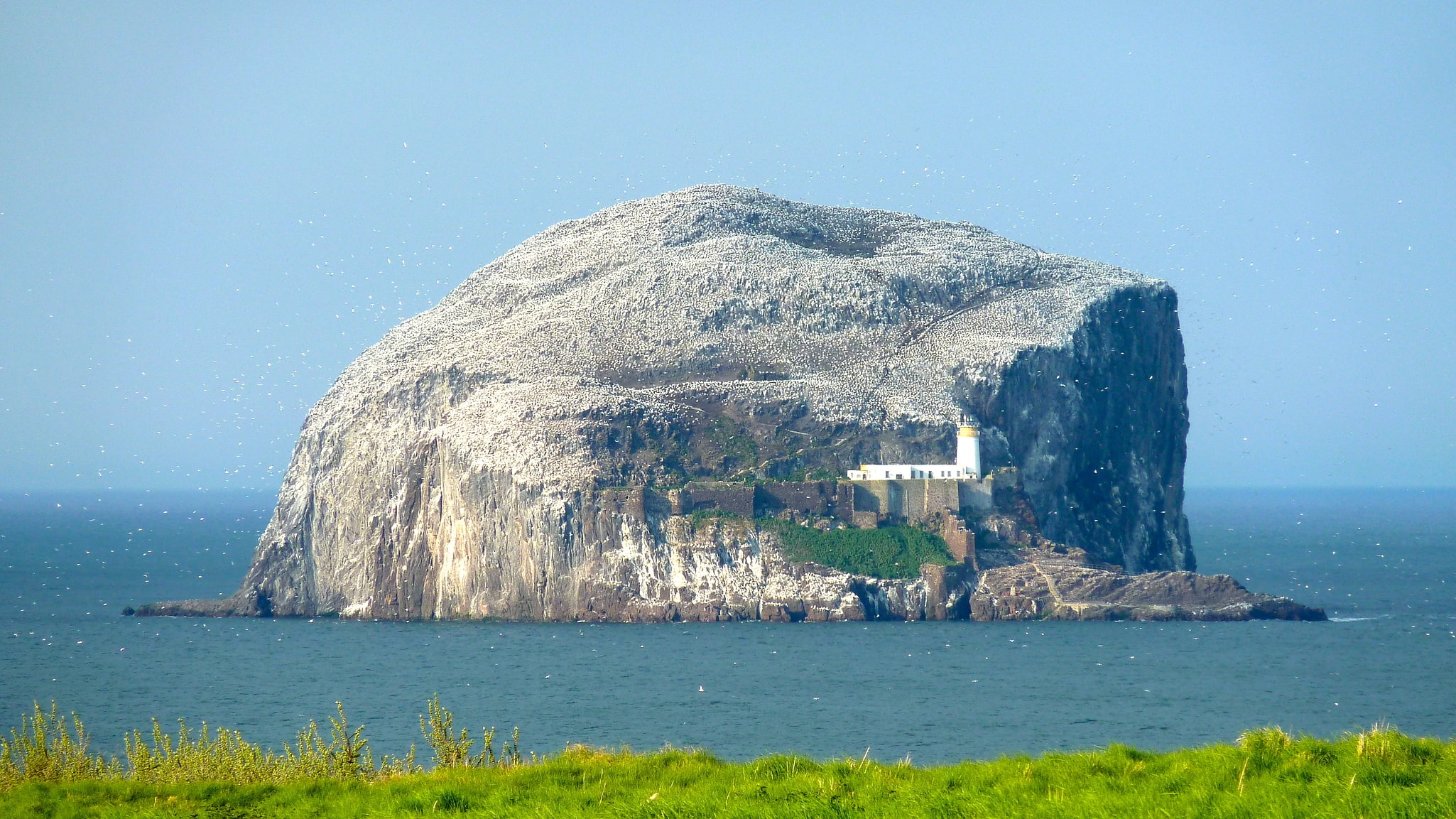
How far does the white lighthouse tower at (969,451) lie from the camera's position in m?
97.0

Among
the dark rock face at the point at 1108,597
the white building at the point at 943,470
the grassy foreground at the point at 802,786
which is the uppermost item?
the white building at the point at 943,470

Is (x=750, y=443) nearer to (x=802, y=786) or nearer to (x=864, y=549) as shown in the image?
(x=864, y=549)

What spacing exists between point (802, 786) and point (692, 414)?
7862 centimetres

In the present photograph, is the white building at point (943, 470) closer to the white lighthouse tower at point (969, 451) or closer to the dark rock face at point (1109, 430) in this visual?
the white lighthouse tower at point (969, 451)

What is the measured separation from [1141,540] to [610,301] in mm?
39285

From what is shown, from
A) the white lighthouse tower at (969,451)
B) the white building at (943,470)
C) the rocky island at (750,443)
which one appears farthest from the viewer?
the white lighthouse tower at (969,451)

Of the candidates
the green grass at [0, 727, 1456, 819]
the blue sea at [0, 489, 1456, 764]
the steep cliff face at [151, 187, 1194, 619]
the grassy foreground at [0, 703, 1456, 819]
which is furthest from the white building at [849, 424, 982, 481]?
the green grass at [0, 727, 1456, 819]

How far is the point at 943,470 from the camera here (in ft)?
316

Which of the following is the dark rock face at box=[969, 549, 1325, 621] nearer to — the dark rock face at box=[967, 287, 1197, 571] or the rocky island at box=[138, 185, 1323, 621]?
the rocky island at box=[138, 185, 1323, 621]

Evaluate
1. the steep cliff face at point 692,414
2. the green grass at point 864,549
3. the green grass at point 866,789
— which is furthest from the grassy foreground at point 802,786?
the steep cliff face at point 692,414

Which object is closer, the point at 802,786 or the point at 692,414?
the point at 802,786

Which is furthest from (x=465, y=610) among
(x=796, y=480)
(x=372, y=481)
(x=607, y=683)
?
(x=607, y=683)

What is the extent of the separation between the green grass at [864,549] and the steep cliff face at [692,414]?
1.04 meters

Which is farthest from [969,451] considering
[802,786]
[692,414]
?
[802,786]
